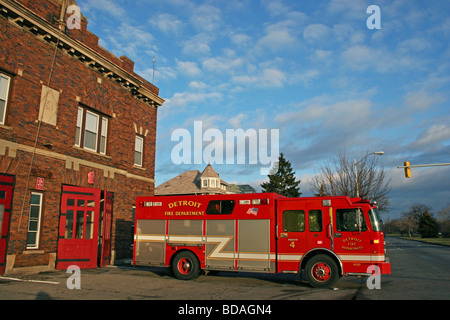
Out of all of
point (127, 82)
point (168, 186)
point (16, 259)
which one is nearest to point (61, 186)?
point (16, 259)

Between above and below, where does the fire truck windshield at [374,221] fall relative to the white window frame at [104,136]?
below

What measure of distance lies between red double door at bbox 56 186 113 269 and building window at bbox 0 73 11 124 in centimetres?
358

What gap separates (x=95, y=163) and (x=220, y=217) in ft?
22.5

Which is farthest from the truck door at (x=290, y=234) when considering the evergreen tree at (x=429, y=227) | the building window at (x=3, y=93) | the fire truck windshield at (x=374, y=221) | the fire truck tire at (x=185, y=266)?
the evergreen tree at (x=429, y=227)

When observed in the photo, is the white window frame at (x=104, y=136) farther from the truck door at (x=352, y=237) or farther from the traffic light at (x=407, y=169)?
the traffic light at (x=407, y=169)

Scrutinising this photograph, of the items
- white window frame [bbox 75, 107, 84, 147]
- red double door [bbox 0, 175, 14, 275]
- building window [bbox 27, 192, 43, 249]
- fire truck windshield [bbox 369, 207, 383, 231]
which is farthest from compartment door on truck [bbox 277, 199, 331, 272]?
white window frame [bbox 75, 107, 84, 147]

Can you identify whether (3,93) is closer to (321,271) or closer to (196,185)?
(321,271)

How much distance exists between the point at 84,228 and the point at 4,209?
3.69m

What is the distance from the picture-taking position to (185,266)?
482 inches

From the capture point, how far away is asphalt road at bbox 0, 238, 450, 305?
8706mm

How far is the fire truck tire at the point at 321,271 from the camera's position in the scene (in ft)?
33.7

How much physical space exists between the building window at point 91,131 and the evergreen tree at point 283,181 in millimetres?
39971

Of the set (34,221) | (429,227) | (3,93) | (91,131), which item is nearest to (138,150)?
(91,131)
